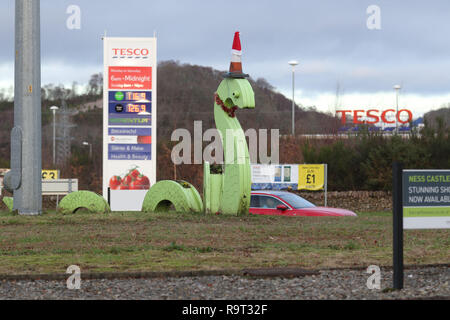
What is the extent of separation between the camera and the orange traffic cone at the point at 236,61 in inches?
675

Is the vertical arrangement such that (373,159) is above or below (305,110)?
below

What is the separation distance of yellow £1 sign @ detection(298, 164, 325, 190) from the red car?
7.01 metres

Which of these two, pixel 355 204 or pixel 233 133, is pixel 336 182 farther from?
pixel 233 133

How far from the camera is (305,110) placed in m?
63.8

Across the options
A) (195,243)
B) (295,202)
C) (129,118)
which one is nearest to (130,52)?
(129,118)

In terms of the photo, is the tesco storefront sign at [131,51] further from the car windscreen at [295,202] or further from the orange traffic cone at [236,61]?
the orange traffic cone at [236,61]

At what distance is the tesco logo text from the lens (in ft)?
83.8

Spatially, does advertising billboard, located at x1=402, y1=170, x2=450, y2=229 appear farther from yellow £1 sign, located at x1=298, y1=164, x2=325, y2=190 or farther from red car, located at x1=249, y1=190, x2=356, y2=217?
yellow £1 sign, located at x1=298, y1=164, x2=325, y2=190

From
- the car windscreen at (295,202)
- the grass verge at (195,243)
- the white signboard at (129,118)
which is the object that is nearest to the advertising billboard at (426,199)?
the grass verge at (195,243)

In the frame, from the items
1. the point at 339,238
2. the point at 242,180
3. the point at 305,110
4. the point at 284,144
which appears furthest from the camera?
the point at 305,110

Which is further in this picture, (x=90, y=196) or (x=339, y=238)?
(x=90, y=196)

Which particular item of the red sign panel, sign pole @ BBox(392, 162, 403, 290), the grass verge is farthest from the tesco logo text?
sign pole @ BBox(392, 162, 403, 290)

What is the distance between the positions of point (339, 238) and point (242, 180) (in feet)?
15.8
